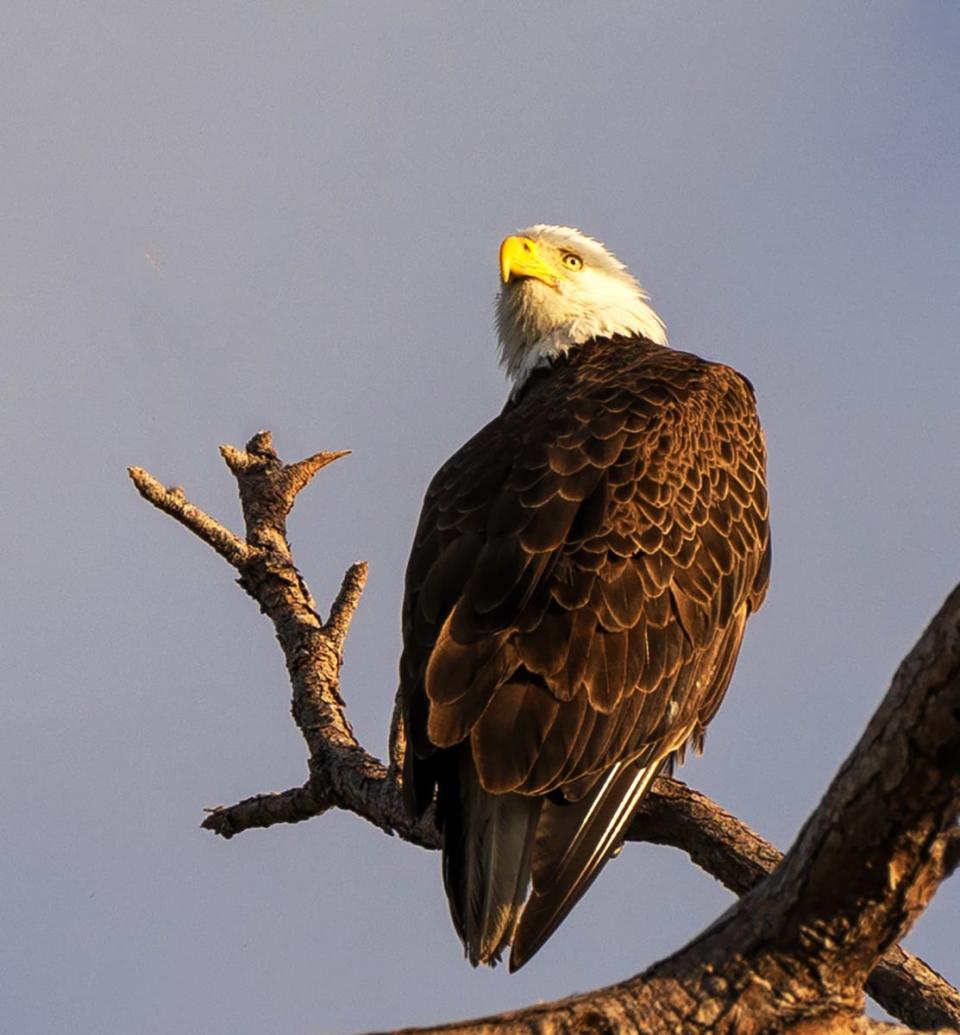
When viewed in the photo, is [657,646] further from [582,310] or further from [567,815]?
[582,310]

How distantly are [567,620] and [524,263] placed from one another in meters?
3.14

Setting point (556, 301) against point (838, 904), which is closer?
point (838, 904)

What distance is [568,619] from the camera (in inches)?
247

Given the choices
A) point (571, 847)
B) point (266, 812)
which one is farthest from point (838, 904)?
point (266, 812)

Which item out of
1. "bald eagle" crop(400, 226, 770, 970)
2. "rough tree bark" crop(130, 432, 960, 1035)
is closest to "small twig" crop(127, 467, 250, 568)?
"bald eagle" crop(400, 226, 770, 970)

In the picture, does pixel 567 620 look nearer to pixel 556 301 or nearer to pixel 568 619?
pixel 568 619

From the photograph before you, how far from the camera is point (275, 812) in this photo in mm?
7211

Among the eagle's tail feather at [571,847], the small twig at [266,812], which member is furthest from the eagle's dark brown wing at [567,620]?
the small twig at [266,812]

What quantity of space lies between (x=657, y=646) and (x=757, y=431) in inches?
58.2

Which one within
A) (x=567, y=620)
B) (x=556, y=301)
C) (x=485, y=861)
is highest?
(x=556, y=301)

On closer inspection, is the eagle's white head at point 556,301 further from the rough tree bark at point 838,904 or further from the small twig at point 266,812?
the rough tree bark at point 838,904

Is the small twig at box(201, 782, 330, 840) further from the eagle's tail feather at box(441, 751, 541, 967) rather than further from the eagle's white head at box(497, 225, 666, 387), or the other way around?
the eagle's white head at box(497, 225, 666, 387)

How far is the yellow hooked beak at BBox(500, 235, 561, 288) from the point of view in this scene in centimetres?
884

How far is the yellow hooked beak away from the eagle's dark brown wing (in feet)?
5.47
